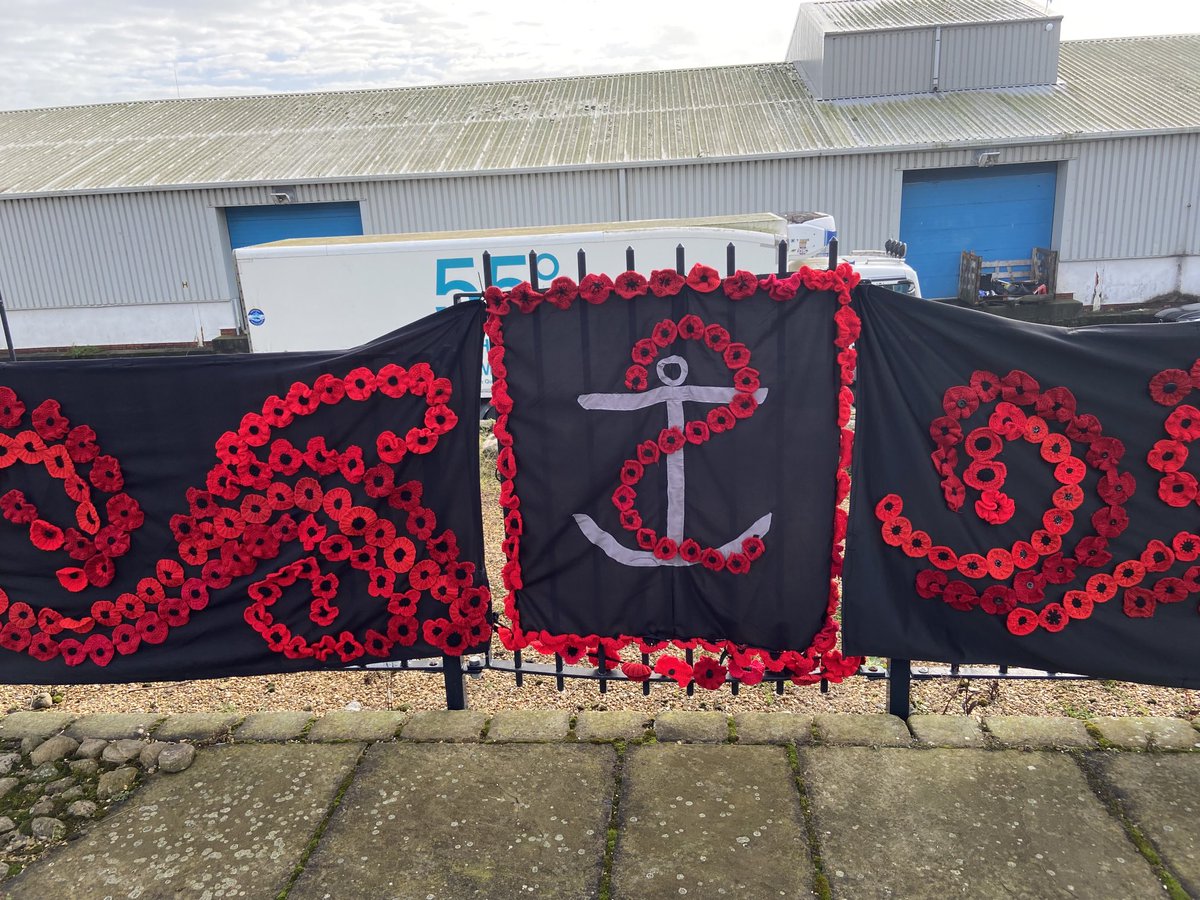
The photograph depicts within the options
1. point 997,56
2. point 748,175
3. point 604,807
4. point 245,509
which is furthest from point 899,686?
point 997,56

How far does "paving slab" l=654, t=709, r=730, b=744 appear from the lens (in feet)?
14.2

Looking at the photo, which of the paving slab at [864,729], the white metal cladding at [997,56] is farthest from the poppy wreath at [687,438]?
the white metal cladding at [997,56]

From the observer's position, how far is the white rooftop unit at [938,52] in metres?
23.6

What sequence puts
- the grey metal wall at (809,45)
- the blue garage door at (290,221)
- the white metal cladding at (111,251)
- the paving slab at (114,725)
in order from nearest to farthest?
the paving slab at (114,725) < the white metal cladding at (111,251) < the blue garage door at (290,221) < the grey metal wall at (809,45)

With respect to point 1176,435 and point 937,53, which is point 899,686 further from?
point 937,53

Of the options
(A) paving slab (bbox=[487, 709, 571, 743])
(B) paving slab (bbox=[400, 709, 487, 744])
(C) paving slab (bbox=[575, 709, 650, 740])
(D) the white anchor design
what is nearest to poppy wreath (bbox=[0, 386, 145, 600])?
(B) paving slab (bbox=[400, 709, 487, 744])

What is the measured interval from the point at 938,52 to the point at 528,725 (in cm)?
2491

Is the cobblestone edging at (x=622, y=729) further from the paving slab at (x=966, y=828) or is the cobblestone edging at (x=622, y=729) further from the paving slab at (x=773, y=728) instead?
the paving slab at (x=966, y=828)

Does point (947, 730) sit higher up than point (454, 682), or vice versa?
point (454, 682)

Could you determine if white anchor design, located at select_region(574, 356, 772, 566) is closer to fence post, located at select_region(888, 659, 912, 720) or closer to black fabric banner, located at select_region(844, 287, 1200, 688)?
black fabric banner, located at select_region(844, 287, 1200, 688)

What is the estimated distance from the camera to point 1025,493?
401cm

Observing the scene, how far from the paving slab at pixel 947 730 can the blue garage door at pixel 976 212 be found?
20.3 m

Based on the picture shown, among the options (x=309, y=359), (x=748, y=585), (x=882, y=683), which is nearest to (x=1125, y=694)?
(x=882, y=683)

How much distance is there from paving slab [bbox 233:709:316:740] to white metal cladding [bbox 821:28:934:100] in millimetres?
24252
